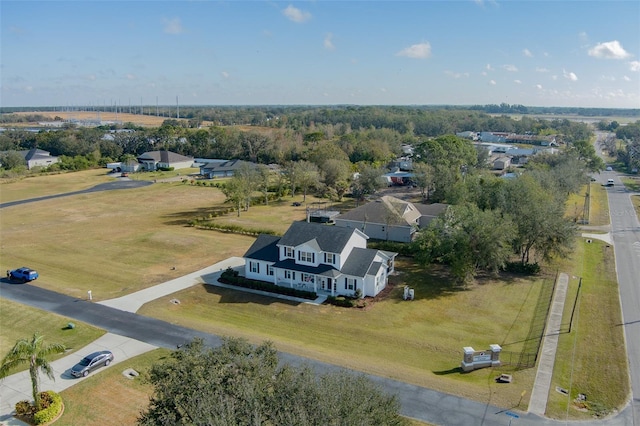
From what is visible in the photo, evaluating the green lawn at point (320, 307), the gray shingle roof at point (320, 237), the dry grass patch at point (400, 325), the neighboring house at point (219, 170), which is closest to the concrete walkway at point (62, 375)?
the dry grass patch at point (400, 325)

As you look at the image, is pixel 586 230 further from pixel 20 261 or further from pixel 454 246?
pixel 20 261

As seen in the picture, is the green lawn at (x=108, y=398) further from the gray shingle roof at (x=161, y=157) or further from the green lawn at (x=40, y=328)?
the gray shingle roof at (x=161, y=157)

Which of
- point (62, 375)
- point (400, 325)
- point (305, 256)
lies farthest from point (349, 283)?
point (62, 375)

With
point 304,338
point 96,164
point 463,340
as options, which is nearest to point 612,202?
point 463,340

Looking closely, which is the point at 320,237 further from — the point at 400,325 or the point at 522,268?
the point at 522,268

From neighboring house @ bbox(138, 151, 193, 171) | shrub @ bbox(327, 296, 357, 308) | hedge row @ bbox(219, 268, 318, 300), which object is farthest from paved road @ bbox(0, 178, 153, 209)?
shrub @ bbox(327, 296, 357, 308)

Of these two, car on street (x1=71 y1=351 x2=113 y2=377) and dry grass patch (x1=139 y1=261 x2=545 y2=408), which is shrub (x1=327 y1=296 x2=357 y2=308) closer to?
dry grass patch (x1=139 y1=261 x2=545 y2=408)
